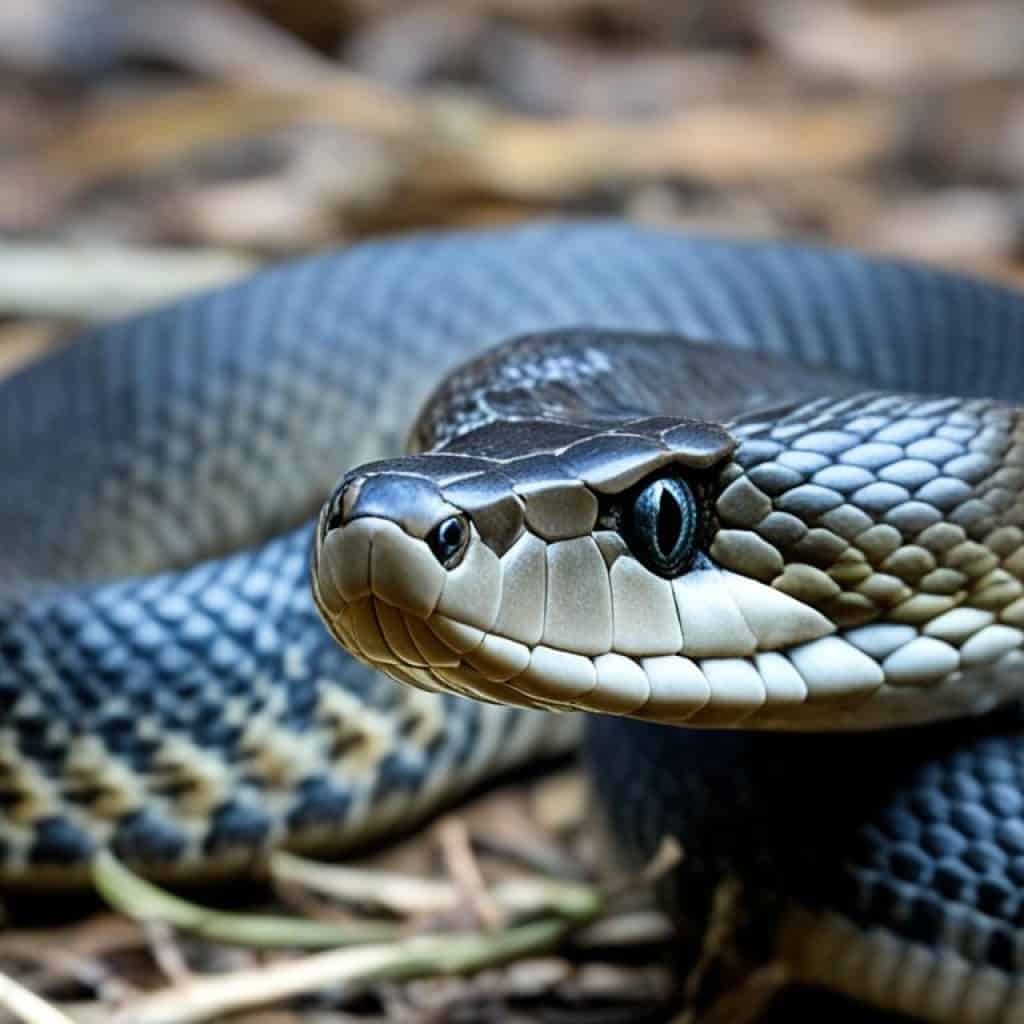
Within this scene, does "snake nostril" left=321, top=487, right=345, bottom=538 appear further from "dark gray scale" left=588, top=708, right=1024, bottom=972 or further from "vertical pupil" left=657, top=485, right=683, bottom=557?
"dark gray scale" left=588, top=708, right=1024, bottom=972

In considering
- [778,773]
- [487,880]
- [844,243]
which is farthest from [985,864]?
[844,243]

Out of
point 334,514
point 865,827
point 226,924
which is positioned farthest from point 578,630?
point 226,924

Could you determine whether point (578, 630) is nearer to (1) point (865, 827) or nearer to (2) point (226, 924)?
(1) point (865, 827)

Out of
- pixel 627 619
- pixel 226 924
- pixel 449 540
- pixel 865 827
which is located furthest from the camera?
pixel 226 924

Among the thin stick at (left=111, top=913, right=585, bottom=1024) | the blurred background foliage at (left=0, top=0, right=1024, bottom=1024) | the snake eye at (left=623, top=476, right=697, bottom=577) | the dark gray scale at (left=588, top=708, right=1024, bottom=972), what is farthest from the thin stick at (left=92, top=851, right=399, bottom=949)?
the blurred background foliage at (left=0, top=0, right=1024, bottom=1024)

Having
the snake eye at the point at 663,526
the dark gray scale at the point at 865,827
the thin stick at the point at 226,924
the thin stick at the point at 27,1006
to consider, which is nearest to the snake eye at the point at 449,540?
the snake eye at the point at 663,526

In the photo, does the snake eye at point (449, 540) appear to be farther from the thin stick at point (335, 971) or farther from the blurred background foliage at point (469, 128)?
the blurred background foliage at point (469, 128)

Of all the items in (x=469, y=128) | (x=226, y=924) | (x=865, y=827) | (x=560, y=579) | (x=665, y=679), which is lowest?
(x=226, y=924)

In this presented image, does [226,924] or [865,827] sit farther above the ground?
[865,827]

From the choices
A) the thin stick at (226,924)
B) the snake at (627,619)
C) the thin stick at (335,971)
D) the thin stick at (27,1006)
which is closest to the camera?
the snake at (627,619)
